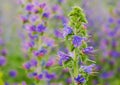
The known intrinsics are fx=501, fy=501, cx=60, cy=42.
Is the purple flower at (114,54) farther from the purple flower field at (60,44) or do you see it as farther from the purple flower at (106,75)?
the purple flower at (106,75)

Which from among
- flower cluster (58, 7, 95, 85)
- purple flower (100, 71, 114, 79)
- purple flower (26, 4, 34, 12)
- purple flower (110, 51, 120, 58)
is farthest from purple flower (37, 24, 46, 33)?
purple flower (110, 51, 120, 58)

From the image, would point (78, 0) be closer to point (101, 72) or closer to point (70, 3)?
point (70, 3)

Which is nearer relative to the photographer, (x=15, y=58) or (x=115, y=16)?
(x=115, y=16)

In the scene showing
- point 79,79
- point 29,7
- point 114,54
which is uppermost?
point 114,54

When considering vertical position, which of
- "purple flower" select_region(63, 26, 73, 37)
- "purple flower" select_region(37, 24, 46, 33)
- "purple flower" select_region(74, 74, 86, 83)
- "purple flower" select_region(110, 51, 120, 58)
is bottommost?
"purple flower" select_region(74, 74, 86, 83)

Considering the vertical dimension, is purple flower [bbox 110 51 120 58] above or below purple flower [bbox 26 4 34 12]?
above

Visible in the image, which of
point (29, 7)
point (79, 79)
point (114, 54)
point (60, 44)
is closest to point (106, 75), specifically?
point (114, 54)

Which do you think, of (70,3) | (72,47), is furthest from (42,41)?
(72,47)

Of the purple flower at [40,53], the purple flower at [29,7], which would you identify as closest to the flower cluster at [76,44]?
the purple flower at [40,53]

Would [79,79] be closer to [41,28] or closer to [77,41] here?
[77,41]

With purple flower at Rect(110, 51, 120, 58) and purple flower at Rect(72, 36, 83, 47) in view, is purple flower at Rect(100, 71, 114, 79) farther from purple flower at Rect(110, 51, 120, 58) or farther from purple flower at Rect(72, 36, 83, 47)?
purple flower at Rect(72, 36, 83, 47)

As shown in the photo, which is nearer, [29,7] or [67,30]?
[67,30]
